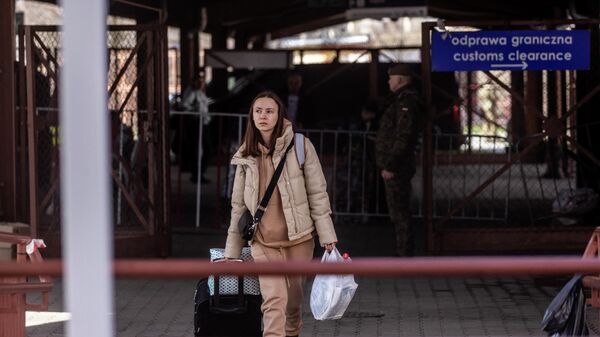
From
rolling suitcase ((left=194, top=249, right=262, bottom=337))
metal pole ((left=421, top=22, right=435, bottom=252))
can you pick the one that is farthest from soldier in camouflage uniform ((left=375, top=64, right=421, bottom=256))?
rolling suitcase ((left=194, top=249, right=262, bottom=337))

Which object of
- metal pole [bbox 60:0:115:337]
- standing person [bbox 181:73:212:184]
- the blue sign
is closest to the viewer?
metal pole [bbox 60:0:115:337]

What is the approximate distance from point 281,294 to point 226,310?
0.32 meters

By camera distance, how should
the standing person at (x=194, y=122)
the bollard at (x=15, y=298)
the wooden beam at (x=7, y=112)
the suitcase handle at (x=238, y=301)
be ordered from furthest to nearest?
1. the standing person at (x=194, y=122)
2. the wooden beam at (x=7, y=112)
3. the suitcase handle at (x=238, y=301)
4. the bollard at (x=15, y=298)

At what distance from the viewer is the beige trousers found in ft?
21.4

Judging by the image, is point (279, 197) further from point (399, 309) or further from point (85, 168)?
point (85, 168)

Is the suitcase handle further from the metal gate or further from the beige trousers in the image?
the metal gate

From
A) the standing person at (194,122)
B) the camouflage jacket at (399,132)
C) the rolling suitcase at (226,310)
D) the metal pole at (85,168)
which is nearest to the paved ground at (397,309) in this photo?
the camouflage jacket at (399,132)

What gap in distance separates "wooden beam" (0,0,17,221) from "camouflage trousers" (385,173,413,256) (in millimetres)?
3254

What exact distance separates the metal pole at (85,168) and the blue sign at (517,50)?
7280mm

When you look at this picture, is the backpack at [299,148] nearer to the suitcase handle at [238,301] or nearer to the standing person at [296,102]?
the suitcase handle at [238,301]

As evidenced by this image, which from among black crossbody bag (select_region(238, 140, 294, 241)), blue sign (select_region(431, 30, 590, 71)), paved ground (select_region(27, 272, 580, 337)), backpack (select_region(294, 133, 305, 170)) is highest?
blue sign (select_region(431, 30, 590, 71))

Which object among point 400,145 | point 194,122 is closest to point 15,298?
point 400,145

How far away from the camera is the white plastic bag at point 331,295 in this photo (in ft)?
21.4

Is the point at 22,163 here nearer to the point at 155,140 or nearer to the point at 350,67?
the point at 155,140
